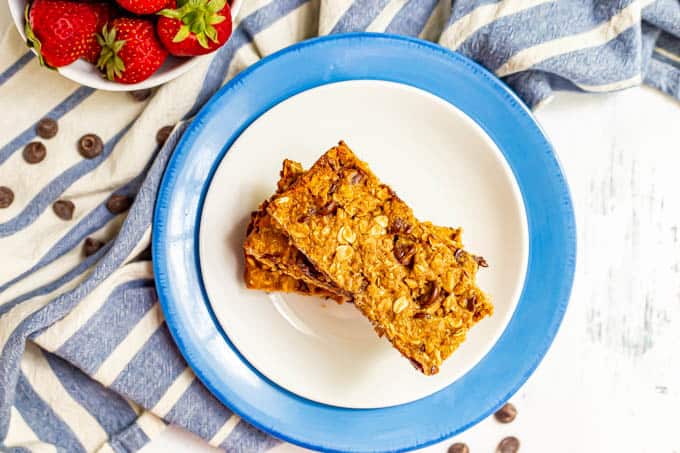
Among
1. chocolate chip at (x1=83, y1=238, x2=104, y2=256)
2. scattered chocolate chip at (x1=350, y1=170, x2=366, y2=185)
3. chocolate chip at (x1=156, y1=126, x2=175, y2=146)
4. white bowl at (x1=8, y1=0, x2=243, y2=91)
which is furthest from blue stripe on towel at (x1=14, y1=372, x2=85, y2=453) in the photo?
scattered chocolate chip at (x1=350, y1=170, x2=366, y2=185)

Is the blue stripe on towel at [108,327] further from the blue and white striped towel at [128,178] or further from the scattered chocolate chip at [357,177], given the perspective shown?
the scattered chocolate chip at [357,177]

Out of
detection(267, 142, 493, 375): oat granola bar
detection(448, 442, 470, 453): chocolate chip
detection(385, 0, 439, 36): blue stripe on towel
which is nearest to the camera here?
detection(267, 142, 493, 375): oat granola bar

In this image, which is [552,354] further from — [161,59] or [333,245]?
[161,59]

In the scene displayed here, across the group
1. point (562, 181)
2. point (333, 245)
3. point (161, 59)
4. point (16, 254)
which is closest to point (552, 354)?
point (562, 181)

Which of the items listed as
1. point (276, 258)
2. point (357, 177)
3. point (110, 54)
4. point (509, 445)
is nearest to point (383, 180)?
point (357, 177)

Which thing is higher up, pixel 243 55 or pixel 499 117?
pixel 243 55

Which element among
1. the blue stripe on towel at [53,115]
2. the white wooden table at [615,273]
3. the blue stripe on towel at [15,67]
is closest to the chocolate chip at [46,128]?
the blue stripe on towel at [53,115]

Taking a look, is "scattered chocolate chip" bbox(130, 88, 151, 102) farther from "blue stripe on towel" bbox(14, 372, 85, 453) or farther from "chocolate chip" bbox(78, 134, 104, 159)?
"blue stripe on towel" bbox(14, 372, 85, 453)
